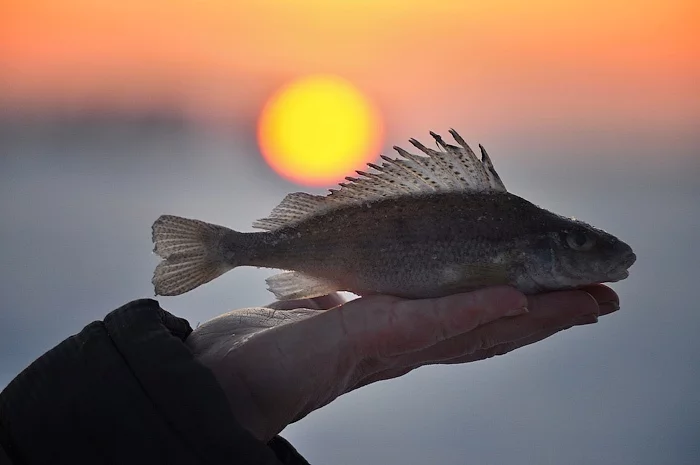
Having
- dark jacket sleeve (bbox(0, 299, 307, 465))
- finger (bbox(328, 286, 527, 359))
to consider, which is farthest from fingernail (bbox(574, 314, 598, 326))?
dark jacket sleeve (bbox(0, 299, 307, 465))

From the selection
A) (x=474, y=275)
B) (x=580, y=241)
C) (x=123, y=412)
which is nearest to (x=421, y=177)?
(x=474, y=275)

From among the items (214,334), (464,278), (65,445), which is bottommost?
(65,445)

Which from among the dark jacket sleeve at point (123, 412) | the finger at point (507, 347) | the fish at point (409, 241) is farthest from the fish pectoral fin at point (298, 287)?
the dark jacket sleeve at point (123, 412)

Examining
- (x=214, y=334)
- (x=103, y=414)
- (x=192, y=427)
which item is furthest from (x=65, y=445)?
(x=214, y=334)

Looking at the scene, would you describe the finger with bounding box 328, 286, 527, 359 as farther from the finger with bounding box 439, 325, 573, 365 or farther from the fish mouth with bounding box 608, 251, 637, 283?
the fish mouth with bounding box 608, 251, 637, 283

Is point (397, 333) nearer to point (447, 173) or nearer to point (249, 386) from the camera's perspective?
point (249, 386)

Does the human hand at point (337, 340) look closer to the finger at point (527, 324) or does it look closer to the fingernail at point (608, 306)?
the finger at point (527, 324)
